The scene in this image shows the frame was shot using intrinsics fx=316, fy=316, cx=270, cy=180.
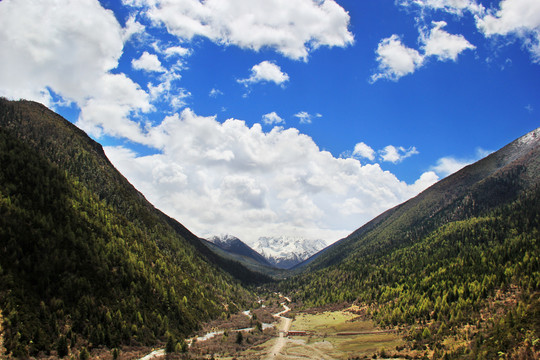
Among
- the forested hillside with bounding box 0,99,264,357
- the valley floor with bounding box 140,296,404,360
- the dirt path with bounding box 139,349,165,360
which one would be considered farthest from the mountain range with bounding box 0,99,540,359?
the valley floor with bounding box 140,296,404,360

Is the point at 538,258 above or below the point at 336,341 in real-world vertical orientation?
above

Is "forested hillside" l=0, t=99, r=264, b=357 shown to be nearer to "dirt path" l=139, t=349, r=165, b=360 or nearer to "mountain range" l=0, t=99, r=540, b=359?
"mountain range" l=0, t=99, r=540, b=359

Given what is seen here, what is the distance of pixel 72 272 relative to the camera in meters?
92.1

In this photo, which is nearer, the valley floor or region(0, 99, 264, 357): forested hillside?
region(0, 99, 264, 357): forested hillside

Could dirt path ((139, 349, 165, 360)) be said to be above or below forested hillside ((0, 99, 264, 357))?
below

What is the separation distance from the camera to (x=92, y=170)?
588 ft

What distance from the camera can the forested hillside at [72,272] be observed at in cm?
7481

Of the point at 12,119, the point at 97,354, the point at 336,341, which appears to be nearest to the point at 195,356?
the point at 97,354

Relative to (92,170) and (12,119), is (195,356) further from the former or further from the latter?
(12,119)

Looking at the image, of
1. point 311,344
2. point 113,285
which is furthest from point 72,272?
point 311,344

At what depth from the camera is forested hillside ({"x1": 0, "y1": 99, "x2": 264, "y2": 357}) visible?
7481 cm

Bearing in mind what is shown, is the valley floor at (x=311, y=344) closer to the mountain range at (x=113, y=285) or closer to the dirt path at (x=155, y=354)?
the dirt path at (x=155, y=354)

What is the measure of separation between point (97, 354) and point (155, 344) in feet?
61.1

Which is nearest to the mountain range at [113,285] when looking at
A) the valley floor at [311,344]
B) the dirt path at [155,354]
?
the dirt path at [155,354]
